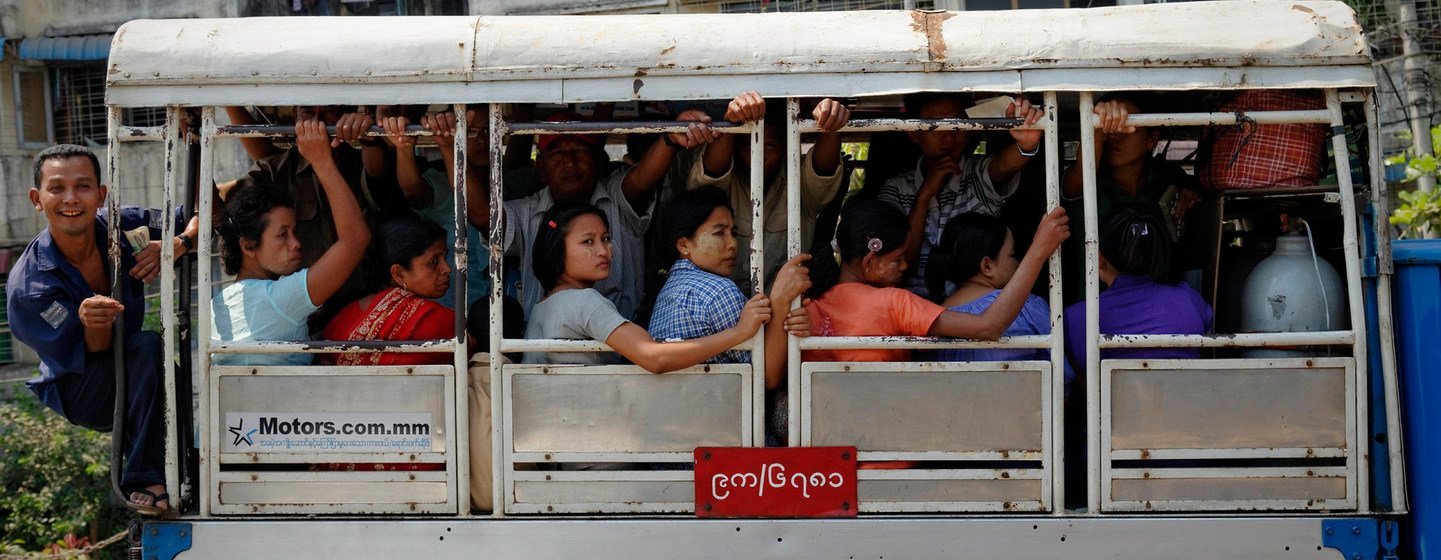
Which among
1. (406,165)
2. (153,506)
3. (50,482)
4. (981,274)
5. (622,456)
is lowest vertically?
(50,482)

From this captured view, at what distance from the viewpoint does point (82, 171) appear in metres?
3.66

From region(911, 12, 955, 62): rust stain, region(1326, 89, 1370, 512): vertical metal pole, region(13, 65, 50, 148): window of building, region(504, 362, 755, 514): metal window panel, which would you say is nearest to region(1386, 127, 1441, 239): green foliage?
region(1326, 89, 1370, 512): vertical metal pole

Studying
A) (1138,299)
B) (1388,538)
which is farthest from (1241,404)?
(1388,538)

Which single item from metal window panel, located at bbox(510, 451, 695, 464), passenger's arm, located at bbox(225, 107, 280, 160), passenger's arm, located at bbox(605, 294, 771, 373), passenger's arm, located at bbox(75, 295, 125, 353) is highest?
passenger's arm, located at bbox(225, 107, 280, 160)

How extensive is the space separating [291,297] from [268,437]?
0.41 m

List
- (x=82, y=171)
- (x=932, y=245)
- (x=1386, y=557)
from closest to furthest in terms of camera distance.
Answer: (x=1386, y=557) → (x=82, y=171) → (x=932, y=245)

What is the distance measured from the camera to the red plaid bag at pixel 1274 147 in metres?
3.51

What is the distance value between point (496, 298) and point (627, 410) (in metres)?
0.49

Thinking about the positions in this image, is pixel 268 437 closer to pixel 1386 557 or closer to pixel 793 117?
pixel 793 117

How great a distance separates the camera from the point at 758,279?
11.3 feet

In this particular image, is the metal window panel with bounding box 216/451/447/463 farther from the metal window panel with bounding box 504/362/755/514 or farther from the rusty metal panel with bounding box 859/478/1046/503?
the rusty metal panel with bounding box 859/478/1046/503

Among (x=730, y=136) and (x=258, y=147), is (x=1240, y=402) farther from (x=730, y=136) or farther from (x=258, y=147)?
(x=258, y=147)

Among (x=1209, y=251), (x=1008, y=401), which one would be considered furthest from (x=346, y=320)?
(x=1209, y=251)

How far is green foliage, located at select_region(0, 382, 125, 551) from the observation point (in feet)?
24.6
